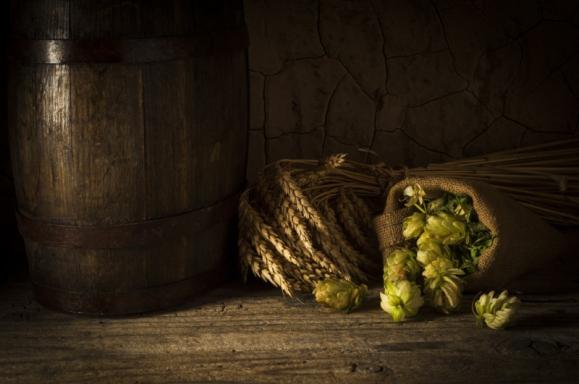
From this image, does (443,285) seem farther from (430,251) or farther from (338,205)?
(338,205)

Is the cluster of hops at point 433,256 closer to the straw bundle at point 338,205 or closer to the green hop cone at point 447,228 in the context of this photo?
the green hop cone at point 447,228

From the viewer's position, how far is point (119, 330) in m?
2.32

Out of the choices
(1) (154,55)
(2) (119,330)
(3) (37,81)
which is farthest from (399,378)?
(3) (37,81)

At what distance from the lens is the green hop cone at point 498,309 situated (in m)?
2.26

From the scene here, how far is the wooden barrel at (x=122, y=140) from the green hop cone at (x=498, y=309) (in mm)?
833

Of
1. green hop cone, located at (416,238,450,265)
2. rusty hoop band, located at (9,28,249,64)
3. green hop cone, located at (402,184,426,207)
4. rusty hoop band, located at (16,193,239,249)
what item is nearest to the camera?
rusty hoop band, located at (9,28,249,64)

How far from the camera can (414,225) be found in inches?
97.9

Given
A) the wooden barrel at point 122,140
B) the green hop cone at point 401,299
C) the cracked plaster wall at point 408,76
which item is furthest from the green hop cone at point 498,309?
the cracked plaster wall at point 408,76

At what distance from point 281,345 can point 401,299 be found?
1.23 ft

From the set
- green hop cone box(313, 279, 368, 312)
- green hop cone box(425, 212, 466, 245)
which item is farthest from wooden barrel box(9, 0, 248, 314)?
green hop cone box(425, 212, 466, 245)

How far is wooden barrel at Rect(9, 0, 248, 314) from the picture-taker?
7.22ft

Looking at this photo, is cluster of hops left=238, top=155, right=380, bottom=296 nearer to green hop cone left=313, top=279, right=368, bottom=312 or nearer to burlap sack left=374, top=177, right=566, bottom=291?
green hop cone left=313, top=279, right=368, bottom=312

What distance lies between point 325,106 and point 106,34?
115 cm

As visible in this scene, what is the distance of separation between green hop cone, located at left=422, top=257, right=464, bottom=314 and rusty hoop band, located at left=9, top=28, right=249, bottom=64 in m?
0.92
